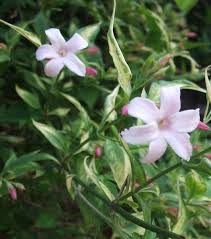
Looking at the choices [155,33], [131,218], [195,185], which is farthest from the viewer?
[155,33]

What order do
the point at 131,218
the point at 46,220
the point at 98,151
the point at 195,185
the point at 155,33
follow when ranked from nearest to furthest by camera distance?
the point at 131,218, the point at 195,185, the point at 98,151, the point at 46,220, the point at 155,33

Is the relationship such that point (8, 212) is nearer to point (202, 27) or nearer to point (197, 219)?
point (197, 219)

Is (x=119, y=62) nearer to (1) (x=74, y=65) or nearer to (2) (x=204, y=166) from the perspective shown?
(1) (x=74, y=65)

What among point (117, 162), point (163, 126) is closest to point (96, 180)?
point (117, 162)

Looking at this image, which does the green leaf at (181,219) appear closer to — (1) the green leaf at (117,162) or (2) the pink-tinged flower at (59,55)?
(1) the green leaf at (117,162)

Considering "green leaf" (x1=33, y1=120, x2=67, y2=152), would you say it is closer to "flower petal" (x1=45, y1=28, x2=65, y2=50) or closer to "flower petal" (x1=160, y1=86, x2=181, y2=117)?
"flower petal" (x1=45, y1=28, x2=65, y2=50)

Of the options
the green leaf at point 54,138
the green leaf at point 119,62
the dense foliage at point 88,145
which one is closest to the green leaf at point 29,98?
the dense foliage at point 88,145

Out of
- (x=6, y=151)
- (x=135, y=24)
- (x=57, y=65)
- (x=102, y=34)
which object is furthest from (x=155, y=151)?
(x=135, y=24)
